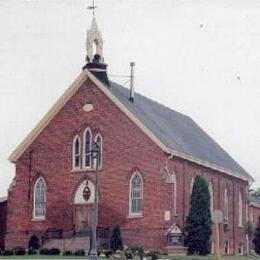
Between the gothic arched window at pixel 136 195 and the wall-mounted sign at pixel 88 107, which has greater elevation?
the wall-mounted sign at pixel 88 107

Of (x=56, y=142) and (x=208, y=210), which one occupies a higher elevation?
(x=56, y=142)

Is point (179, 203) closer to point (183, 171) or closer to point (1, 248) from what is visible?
point (183, 171)

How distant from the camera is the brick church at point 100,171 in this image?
1892 inches

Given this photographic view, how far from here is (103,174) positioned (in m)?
49.8

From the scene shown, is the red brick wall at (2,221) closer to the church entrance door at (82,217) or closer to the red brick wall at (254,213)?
the church entrance door at (82,217)

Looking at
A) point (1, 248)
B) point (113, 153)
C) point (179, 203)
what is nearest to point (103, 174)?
point (113, 153)

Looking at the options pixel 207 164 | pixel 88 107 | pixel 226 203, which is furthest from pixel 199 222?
pixel 226 203

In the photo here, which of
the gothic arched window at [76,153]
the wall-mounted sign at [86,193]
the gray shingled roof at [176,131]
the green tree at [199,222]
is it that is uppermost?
the gray shingled roof at [176,131]

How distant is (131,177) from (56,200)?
510 cm

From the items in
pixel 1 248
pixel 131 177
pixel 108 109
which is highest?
pixel 108 109

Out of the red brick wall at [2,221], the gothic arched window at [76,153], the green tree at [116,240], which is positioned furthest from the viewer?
the red brick wall at [2,221]

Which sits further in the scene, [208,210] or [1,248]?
[1,248]

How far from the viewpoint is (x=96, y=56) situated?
2046 inches

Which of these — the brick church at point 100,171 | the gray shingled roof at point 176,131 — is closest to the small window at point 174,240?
the brick church at point 100,171
